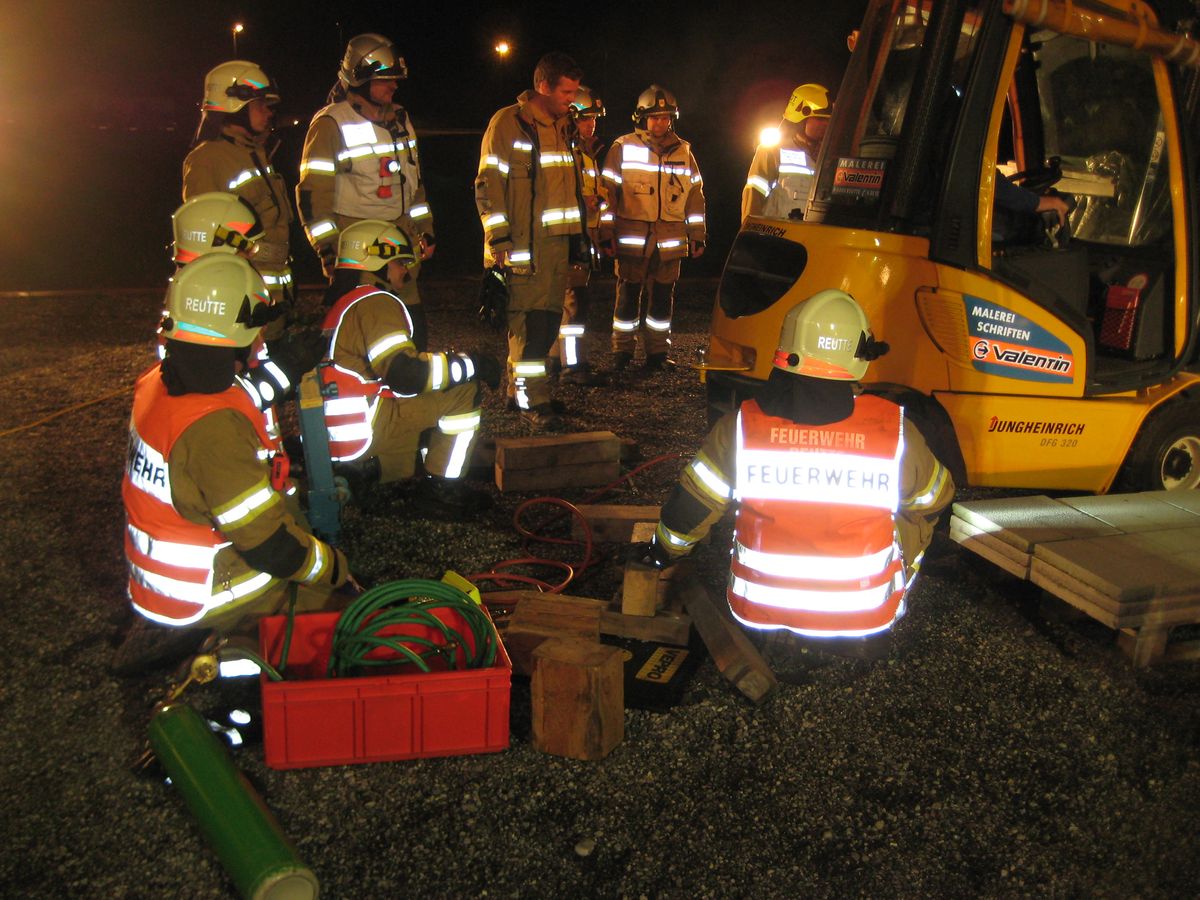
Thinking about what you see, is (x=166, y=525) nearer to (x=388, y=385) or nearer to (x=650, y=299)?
(x=388, y=385)

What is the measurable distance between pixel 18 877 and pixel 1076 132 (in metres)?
5.78

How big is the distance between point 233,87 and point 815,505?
4.28m

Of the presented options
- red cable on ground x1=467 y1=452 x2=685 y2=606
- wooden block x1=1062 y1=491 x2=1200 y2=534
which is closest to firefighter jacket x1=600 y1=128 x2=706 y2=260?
red cable on ground x1=467 y1=452 x2=685 y2=606

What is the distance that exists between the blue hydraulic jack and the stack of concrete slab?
9.61 feet

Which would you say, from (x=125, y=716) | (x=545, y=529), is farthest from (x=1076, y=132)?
(x=125, y=716)

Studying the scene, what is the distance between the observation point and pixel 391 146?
638cm

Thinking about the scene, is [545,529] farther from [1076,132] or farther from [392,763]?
[1076,132]

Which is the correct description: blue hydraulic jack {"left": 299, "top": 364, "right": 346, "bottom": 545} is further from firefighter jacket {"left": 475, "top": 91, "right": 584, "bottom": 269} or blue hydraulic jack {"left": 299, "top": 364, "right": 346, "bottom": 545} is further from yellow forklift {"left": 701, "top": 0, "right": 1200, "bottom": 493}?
firefighter jacket {"left": 475, "top": 91, "right": 584, "bottom": 269}

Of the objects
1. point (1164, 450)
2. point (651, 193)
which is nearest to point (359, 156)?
point (651, 193)

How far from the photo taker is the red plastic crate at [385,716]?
10.4 ft

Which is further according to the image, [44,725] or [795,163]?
[795,163]

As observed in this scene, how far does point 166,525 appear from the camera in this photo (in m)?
3.37

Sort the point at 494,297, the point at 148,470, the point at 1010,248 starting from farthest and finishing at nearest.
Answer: the point at 494,297
the point at 1010,248
the point at 148,470

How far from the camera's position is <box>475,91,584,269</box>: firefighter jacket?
6602mm
